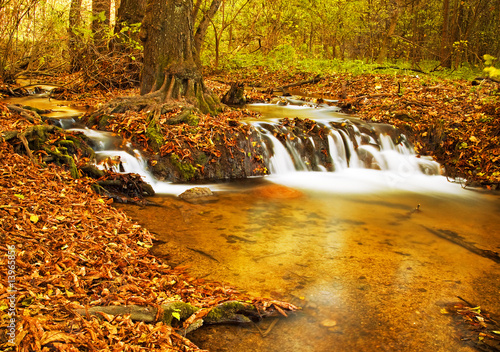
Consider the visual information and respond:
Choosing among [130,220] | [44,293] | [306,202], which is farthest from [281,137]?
[44,293]

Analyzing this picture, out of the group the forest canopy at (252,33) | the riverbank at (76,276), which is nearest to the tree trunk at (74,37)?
the forest canopy at (252,33)

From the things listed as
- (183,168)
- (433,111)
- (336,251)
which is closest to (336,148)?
(433,111)

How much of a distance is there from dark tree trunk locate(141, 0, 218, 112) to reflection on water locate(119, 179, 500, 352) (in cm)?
366

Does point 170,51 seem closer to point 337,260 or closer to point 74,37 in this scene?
point 74,37

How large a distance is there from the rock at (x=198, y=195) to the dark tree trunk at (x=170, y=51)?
11.3ft

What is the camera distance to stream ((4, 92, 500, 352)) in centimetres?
366

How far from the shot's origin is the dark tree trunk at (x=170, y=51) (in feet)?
32.9

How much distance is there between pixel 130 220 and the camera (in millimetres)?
5844

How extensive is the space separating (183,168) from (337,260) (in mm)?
4373

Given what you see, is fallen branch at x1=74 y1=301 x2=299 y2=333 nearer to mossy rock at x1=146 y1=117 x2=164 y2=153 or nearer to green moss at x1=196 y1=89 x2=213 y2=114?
mossy rock at x1=146 y1=117 x2=164 y2=153

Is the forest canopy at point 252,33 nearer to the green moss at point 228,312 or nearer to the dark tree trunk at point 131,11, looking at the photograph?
the dark tree trunk at point 131,11

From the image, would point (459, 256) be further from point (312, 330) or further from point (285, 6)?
point (285, 6)

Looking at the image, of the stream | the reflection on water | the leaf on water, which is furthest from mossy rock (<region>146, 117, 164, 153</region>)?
the leaf on water

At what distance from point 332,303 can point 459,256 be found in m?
2.58
